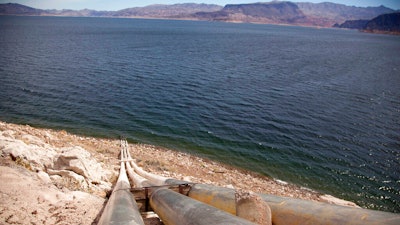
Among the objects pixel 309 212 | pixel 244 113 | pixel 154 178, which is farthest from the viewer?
pixel 244 113

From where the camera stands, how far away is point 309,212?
5.63 meters

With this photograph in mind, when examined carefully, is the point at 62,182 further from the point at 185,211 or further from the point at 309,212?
the point at 309,212

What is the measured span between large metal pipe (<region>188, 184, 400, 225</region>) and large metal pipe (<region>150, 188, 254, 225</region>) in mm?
1003

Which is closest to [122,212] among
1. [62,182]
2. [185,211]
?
[185,211]

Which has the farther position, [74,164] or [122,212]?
[74,164]

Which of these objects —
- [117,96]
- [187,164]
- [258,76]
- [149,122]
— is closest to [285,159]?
[187,164]

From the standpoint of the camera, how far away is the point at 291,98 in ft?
130

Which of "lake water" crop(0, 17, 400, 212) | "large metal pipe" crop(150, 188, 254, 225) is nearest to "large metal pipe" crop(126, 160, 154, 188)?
"large metal pipe" crop(150, 188, 254, 225)

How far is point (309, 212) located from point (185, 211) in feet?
9.29

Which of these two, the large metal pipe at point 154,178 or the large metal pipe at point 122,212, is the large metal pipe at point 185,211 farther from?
the large metal pipe at point 154,178

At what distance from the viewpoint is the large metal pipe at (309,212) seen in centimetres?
457

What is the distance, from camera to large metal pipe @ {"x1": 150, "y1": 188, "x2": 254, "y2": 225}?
15.2ft

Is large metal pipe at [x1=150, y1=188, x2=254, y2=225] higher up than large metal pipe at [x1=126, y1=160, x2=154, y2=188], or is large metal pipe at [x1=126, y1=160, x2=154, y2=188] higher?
large metal pipe at [x1=150, y1=188, x2=254, y2=225]

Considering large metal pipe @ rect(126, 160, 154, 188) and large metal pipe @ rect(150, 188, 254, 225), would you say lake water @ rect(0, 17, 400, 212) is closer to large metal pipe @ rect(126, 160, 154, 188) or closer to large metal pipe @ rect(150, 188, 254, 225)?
large metal pipe @ rect(126, 160, 154, 188)
